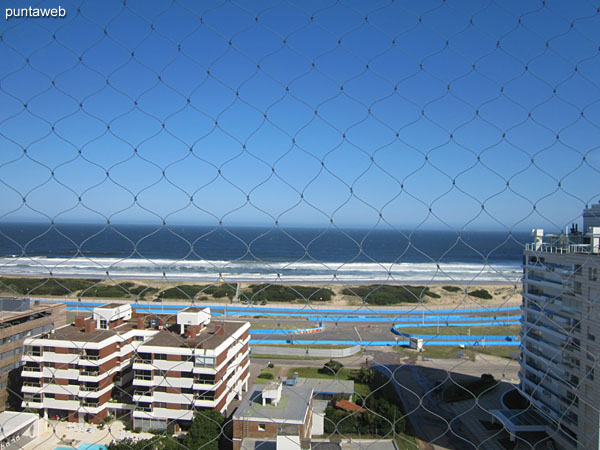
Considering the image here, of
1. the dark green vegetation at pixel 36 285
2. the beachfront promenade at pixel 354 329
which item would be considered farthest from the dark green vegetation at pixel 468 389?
the dark green vegetation at pixel 36 285

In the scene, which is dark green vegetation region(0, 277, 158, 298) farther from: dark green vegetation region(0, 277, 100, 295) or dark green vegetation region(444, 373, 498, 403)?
dark green vegetation region(444, 373, 498, 403)

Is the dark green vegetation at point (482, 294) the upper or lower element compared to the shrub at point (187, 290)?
lower

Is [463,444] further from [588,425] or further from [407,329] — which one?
[407,329]

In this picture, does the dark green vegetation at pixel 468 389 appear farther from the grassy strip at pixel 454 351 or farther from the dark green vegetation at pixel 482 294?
the dark green vegetation at pixel 482 294

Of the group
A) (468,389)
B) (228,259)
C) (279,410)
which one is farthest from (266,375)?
(228,259)

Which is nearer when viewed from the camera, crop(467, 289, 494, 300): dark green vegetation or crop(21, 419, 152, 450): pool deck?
crop(21, 419, 152, 450): pool deck

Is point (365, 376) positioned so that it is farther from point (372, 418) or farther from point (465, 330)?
point (465, 330)

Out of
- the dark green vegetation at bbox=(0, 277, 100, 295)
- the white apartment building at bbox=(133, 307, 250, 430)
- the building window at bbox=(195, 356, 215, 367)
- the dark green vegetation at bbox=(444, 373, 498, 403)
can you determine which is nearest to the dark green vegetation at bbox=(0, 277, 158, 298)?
the dark green vegetation at bbox=(0, 277, 100, 295)

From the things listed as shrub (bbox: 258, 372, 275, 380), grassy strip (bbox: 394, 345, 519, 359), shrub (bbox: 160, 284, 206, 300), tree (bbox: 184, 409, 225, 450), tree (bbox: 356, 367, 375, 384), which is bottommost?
grassy strip (bbox: 394, 345, 519, 359)

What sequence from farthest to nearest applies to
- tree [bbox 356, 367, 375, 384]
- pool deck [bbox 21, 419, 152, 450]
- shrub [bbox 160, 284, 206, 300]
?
1. tree [bbox 356, 367, 375, 384]
2. pool deck [bbox 21, 419, 152, 450]
3. shrub [bbox 160, 284, 206, 300]
